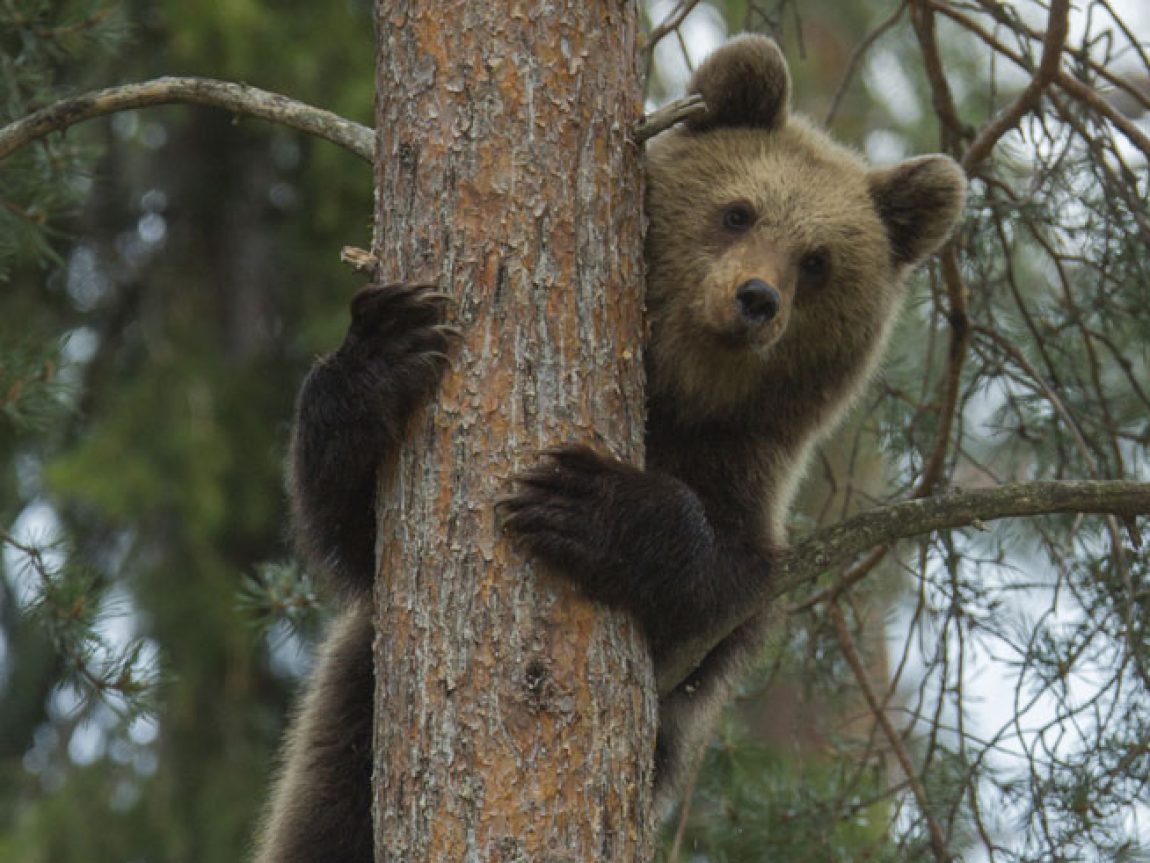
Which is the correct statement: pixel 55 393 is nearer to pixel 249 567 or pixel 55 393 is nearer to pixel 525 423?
pixel 525 423

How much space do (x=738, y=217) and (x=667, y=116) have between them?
88 cm

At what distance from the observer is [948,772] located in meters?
4.65

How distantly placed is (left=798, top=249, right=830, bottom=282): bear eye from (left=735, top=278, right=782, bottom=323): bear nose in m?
0.38

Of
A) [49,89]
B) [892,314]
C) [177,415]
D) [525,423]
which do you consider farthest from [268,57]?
[525,423]

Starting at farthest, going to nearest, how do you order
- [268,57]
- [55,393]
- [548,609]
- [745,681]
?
[268,57], [745,681], [55,393], [548,609]

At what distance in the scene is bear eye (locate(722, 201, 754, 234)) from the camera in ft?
13.7

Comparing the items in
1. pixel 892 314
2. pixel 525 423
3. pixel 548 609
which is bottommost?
pixel 548 609

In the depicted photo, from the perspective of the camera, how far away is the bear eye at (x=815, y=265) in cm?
425

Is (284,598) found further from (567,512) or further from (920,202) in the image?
(920,202)

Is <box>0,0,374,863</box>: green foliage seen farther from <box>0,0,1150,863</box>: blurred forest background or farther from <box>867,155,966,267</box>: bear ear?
<box>867,155,966,267</box>: bear ear

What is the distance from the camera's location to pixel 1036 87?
4023mm

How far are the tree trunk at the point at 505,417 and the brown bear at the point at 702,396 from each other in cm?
15

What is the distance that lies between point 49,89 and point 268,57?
1954 millimetres

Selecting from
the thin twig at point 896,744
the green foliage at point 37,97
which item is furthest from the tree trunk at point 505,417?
the green foliage at point 37,97
